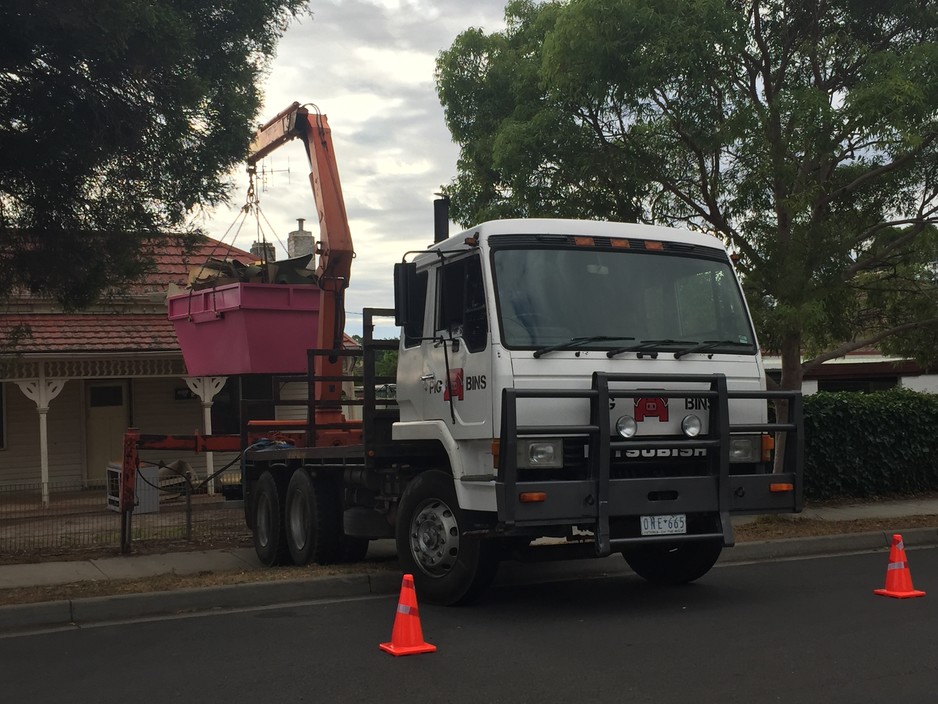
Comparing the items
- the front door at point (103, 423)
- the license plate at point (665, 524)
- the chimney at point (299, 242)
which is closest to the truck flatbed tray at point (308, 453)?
the license plate at point (665, 524)

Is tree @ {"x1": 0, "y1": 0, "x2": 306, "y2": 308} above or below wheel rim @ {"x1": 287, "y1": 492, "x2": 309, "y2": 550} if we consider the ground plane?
above

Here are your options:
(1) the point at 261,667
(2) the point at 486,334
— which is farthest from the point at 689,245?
(1) the point at 261,667

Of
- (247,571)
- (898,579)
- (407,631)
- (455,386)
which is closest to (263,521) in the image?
(247,571)

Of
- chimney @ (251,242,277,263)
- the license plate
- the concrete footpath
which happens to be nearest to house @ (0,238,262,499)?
chimney @ (251,242,277,263)

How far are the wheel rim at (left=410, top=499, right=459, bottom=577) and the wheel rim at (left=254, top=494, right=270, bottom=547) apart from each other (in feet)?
10.6

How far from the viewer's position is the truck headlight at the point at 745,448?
8.45 m

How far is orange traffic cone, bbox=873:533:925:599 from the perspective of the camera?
8.76 meters

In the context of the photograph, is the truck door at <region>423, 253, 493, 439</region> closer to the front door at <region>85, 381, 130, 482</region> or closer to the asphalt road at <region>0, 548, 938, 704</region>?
the asphalt road at <region>0, 548, 938, 704</region>

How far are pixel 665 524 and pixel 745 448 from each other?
1.00m

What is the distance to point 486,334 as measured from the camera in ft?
26.0

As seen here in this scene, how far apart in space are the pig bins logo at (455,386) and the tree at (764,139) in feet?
16.0

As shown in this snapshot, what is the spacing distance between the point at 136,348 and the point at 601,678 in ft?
50.8

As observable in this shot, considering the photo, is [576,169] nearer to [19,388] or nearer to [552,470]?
[552,470]

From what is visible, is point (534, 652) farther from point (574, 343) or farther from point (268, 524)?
point (268, 524)
